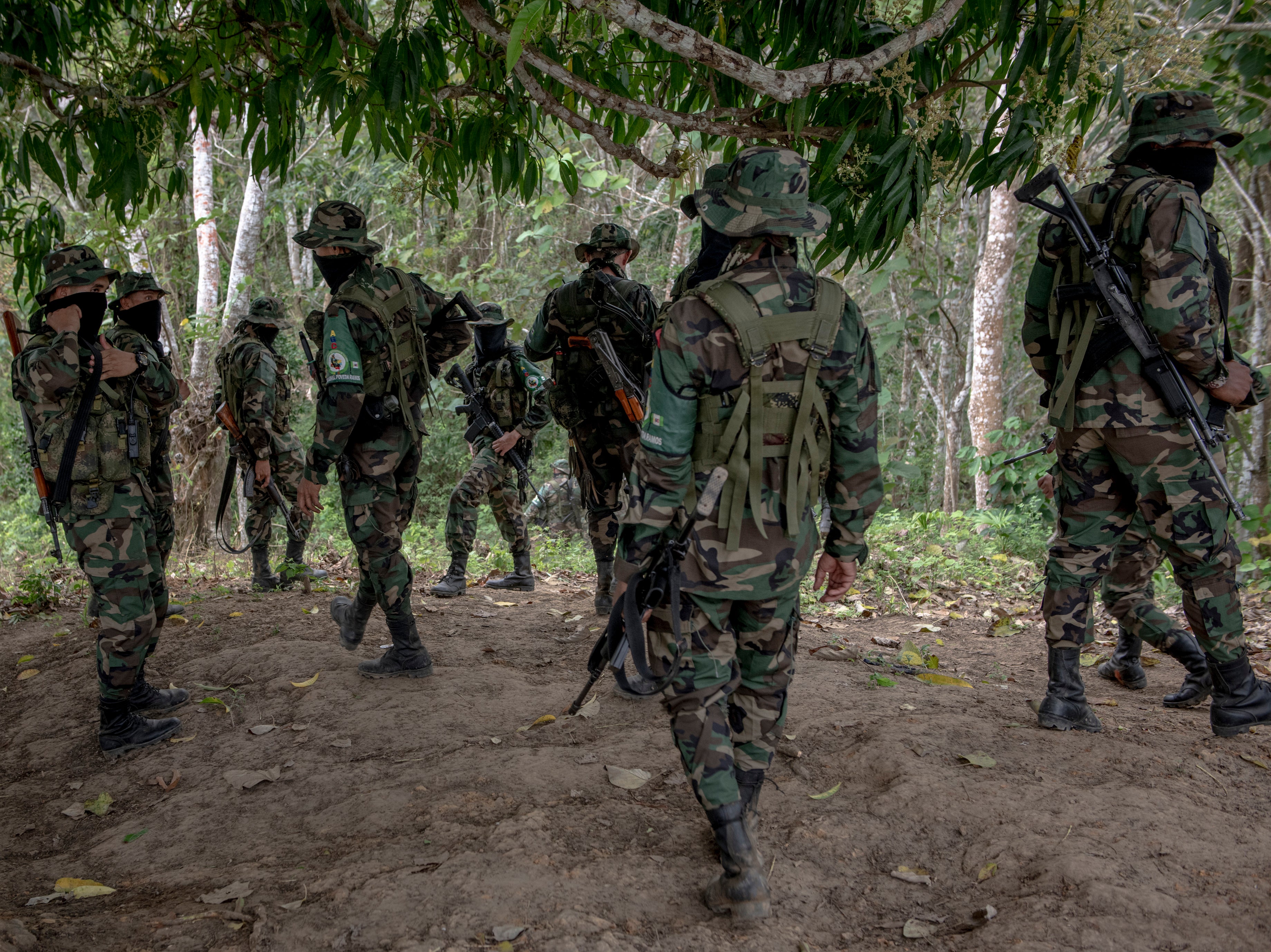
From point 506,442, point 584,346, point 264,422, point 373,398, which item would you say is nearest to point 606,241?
point 584,346

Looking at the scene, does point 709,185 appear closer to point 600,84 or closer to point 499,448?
point 600,84

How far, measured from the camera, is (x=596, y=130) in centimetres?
374

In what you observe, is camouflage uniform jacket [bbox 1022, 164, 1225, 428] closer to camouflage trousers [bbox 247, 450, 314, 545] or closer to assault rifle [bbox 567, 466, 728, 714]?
assault rifle [bbox 567, 466, 728, 714]

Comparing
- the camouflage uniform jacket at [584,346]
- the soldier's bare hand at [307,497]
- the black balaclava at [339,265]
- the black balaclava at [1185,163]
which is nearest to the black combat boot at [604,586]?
the camouflage uniform jacket at [584,346]

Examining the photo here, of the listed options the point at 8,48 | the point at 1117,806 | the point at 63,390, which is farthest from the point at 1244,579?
the point at 8,48

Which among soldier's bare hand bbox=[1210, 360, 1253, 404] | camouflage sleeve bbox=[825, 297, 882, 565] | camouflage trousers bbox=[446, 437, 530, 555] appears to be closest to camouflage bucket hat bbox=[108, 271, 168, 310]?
camouflage trousers bbox=[446, 437, 530, 555]

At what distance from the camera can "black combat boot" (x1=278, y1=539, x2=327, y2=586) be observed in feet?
22.8

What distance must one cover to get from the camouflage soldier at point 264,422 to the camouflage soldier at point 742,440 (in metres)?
4.86

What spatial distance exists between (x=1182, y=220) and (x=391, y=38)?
2833mm

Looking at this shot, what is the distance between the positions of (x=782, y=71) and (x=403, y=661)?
3.32m

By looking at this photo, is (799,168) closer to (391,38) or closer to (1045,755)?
(391,38)

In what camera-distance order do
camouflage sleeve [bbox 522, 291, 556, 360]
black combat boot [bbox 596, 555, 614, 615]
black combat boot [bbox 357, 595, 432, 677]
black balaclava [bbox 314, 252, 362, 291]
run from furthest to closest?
black combat boot [bbox 596, 555, 614, 615]
camouflage sleeve [bbox 522, 291, 556, 360]
black combat boot [bbox 357, 595, 432, 677]
black balaclava [bbox 314, 252, 362, 291]

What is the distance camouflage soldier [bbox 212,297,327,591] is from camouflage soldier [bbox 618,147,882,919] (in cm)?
486

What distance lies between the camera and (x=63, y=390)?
3.75 m
